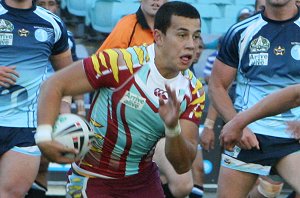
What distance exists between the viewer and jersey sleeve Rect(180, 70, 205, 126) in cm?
663

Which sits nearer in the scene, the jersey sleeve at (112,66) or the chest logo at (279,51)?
the jersey sleeve at (112,66)

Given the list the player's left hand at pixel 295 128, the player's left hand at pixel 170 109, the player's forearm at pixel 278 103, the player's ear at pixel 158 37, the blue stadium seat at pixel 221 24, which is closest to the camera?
the player's left hand at pixel 170 109

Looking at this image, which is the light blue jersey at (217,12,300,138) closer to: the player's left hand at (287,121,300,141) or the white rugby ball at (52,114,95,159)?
the player's left hand at (287,121,300,141)

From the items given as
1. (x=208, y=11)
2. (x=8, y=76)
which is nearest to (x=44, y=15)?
(x=8, y=76)

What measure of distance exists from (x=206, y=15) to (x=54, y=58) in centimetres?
515

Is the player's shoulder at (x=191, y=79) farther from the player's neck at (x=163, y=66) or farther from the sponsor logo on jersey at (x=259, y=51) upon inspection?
the sponsor logo on jersey at (x=259, y=51)

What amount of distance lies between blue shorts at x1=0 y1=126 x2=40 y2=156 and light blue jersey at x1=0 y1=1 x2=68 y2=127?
6 centimetres

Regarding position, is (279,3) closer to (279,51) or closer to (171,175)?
(279,51)

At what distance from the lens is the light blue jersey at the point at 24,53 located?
26.7 feet

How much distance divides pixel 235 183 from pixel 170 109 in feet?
7.11

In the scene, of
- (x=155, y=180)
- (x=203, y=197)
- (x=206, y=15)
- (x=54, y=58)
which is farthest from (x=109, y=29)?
(x=155, y=180)

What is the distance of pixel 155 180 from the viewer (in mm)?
7051

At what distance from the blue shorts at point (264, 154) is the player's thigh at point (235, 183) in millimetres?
45

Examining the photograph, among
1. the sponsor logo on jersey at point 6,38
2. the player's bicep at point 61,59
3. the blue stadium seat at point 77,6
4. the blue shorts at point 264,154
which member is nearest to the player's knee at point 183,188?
the blue shorts at point 264,154
